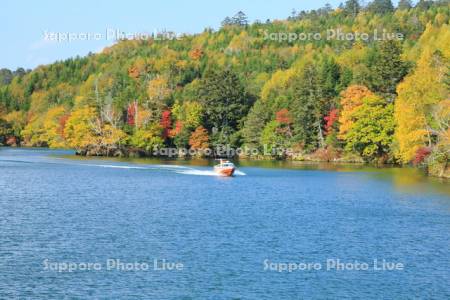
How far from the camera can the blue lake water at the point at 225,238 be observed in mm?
31531

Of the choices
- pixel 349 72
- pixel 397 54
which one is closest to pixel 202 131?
pixel 349 72

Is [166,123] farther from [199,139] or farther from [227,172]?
[227,172]

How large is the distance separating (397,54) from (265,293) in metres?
82.9

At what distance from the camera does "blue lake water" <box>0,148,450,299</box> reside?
31531 millimetres

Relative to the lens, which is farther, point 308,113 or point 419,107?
point 308,113

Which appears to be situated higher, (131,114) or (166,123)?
(131,114)

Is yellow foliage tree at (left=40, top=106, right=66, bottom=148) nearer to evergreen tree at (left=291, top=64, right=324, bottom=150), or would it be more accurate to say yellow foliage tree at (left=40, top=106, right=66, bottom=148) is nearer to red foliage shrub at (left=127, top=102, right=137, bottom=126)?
red foliage shrub at (left=127, top=102, right=137, bottom=126)

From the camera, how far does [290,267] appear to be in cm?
3478

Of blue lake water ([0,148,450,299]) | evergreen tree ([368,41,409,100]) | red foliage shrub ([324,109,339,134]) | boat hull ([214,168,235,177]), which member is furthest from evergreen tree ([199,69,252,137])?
blue lake water ([0,148,450,299])

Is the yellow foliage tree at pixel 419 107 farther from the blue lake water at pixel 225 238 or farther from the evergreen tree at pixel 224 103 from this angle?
the evergreen tree at pixel 224 103

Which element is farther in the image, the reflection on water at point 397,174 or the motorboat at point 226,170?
the motorboat at point 226,170

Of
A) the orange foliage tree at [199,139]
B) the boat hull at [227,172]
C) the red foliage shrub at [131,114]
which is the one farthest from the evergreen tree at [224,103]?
the boat hull at [227,172]

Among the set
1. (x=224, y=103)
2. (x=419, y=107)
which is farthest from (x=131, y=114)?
(x=419, y=107)

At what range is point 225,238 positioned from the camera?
41.4 metres
